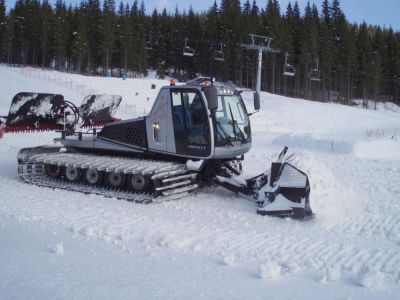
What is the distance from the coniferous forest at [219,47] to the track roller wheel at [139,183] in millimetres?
58479

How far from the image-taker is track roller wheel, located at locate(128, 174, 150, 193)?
8.77 meters

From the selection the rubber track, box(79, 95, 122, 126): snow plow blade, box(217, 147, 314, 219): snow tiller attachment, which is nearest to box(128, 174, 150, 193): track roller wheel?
the rubber track

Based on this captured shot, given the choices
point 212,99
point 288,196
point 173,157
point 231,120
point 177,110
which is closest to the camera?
point 288,196

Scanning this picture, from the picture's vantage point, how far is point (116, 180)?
9.23 metres

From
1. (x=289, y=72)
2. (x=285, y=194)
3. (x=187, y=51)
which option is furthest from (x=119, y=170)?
(x=289, y=72)

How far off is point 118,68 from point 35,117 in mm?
62542

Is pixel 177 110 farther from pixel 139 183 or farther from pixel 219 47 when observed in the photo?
pixel 219 47

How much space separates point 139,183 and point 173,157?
94cm

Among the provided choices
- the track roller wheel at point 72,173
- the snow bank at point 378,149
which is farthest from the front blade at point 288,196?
the snow bank at point 378,149

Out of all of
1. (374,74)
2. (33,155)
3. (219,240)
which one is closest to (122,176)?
(33,155)

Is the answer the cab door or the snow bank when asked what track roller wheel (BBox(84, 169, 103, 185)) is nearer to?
the cab door

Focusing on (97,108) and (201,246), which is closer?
(201,246)

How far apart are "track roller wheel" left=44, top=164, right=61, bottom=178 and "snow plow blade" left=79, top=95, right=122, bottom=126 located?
31.9 ft

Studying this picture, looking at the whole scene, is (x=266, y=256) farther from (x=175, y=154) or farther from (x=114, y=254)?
(x=175, y=154)
